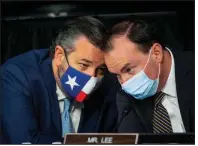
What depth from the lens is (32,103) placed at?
5168mm

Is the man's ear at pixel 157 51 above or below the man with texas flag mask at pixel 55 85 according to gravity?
above

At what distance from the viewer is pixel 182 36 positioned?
16.8ft

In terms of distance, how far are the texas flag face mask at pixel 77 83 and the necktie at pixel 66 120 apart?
80 millimetres

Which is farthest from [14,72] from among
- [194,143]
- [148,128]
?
[194,143]

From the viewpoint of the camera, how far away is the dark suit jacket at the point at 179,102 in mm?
5152

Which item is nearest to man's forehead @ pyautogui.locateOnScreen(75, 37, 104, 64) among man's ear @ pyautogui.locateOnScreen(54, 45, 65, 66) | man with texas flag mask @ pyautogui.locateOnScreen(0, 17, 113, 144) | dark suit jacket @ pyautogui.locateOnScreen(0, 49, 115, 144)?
man with texas flag mask @ pyautogui.locateOnScreen(0, 17, 113, 144)

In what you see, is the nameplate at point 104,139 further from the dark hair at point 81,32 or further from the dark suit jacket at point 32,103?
the dark hair at point 81,32

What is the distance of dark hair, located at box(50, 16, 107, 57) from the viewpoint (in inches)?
203

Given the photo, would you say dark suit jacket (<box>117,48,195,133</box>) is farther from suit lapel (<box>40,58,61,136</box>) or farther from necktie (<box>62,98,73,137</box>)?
suit lapel (<box>40,58,61,136</box>)

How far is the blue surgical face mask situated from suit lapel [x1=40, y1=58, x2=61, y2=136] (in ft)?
2.03

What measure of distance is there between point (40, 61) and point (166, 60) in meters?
1.13

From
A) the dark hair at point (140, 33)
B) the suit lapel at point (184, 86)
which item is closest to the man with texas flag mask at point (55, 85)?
the dark hair at point (140, 33)

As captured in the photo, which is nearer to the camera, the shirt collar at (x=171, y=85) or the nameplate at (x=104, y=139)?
the nameplate at (x=104, y=139)

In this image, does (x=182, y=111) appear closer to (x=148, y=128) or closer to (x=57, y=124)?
(x=148, y=128)
